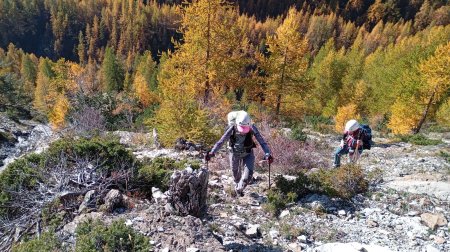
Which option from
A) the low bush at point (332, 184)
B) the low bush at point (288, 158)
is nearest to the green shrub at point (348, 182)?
the low bush at point (332, 184)

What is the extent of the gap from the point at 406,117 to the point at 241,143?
1859 centimetres

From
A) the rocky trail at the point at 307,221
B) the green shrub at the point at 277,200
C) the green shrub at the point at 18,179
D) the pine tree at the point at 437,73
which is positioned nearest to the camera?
the rocky trail at the point at 307,221

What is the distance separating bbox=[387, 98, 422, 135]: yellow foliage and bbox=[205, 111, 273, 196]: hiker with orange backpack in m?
17.7

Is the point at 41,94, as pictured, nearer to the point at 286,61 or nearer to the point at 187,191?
the point at 286,61

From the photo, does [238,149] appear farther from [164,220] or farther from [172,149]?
[172,149]

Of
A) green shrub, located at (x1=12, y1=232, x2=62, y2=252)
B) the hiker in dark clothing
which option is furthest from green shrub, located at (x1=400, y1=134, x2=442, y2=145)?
green shrub, located at (x1=12, y1=232, x2=62, y2=252)

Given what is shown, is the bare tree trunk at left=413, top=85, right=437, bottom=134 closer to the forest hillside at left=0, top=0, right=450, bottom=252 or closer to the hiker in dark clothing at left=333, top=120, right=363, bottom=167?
the forest hillside at left=0, top=0, right=450, bottom=252

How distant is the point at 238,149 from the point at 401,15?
147 meters

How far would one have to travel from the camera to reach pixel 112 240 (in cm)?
414

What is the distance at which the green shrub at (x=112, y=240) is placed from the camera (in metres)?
4.05

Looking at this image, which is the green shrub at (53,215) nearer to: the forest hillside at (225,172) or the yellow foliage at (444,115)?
the forest hillside at (225,172)

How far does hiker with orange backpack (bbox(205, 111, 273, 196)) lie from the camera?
6.80 m

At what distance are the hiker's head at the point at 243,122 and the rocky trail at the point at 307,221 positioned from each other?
1543mm

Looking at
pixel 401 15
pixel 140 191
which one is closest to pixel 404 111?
pixel 140 191
